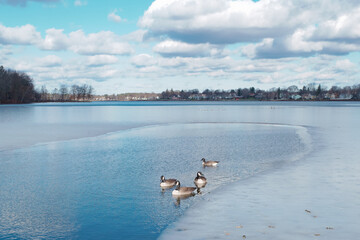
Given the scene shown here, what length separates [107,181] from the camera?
1274cm

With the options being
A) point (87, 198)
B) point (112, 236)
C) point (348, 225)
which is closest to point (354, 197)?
point (348, 225)

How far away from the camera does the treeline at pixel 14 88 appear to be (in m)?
124

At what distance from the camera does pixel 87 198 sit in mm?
10758

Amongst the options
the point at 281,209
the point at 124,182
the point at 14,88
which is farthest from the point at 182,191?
the point at 14,88

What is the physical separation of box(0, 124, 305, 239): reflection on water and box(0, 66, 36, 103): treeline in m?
117

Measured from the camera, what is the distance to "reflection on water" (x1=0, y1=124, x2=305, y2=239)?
8.63 metres

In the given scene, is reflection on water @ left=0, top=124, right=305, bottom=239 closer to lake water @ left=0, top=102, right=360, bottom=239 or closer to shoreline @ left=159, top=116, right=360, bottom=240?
lake water @ left=0, top=102, right=360, bottom=239

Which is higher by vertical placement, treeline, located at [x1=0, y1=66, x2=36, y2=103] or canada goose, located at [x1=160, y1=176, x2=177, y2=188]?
treeline, located at [x1=0, y1=66, x2=36, y2=103]

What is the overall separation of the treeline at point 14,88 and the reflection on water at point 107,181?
117054 mm

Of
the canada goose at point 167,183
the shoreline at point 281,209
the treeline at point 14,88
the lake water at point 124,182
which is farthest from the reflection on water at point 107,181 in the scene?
the treeline at point 14,88

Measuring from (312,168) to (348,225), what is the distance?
6.63 metres

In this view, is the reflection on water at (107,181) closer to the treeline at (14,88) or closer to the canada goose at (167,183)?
the canada goose at (167,183)

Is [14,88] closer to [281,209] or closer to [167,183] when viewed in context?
[167,183]

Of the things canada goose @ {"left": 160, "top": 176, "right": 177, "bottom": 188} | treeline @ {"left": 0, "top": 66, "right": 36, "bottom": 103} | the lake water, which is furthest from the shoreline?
treeline @ {"left": 0, "top": 66, "right": 36, "bottom": 103}
